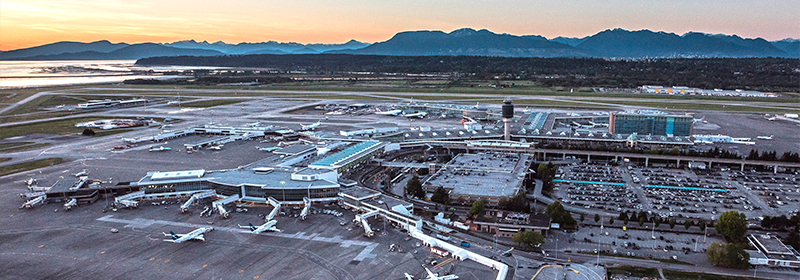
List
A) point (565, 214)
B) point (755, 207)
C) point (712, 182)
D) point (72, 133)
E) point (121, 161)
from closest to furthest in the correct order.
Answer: point (565, 214) → point (755, 207) → point (712, 182) → point (121, 161) → point (72, 133)

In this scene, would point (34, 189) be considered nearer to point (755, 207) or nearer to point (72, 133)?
point (72, 133)

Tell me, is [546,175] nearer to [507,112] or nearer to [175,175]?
[507,112]

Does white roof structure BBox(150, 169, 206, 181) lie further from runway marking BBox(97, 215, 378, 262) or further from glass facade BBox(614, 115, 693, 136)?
glass facade BBox(614, 115, 693, 136)

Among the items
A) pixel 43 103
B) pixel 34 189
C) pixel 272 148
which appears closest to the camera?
pixel 34 189

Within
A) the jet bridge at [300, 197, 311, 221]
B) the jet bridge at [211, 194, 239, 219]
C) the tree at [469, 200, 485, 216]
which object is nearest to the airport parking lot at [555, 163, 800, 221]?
the tree at [469, 200, 485, 216]

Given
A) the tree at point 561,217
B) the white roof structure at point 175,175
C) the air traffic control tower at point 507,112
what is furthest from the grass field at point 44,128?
the tree at point 561,217

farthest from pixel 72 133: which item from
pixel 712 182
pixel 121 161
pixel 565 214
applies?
pixel 712 182

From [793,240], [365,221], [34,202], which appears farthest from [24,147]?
[793,240]
